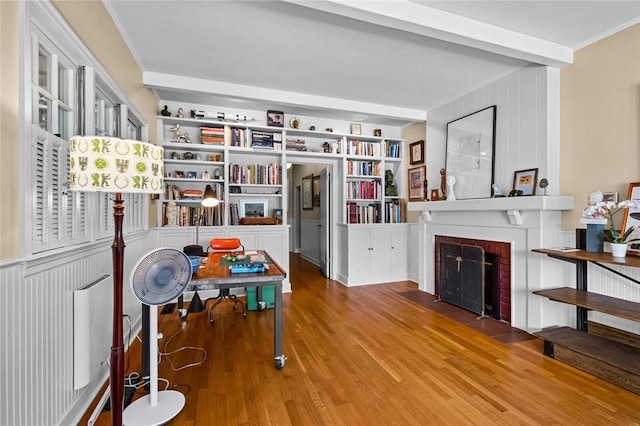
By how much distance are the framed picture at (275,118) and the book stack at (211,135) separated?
0.70 m

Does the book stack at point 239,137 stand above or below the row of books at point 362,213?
above

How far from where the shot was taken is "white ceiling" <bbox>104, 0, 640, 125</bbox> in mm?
2254

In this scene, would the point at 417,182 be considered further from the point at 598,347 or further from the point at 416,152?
the point at 598,347

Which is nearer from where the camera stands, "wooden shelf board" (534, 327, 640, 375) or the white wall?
"wooden shelf board" (534, 327, 640, 375)

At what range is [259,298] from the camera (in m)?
3.65

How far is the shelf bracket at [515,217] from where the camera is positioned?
3.01 metres

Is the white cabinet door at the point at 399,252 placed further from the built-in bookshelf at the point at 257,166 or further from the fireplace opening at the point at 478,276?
the fireplace opening at the point at 478,276

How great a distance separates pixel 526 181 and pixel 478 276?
1136 millimetres

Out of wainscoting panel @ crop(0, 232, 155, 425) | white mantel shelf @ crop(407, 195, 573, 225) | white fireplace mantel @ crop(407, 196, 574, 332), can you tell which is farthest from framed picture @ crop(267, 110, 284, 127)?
wainscoting panel @ crop(0, 232, 155, 425)

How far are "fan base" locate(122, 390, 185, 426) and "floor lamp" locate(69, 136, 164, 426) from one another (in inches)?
7.9

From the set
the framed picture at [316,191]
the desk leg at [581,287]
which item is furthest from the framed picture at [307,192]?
the desk leg at [581,287]

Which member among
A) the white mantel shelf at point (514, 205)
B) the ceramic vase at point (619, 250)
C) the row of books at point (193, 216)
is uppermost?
the white mantel shelf at point (514, 205)

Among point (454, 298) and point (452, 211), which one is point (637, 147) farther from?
point (454, 298)

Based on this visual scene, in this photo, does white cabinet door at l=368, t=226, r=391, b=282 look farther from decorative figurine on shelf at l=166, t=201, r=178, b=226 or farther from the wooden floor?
decorative figurine on shelf at l=166, t=201, r=178, b=226
